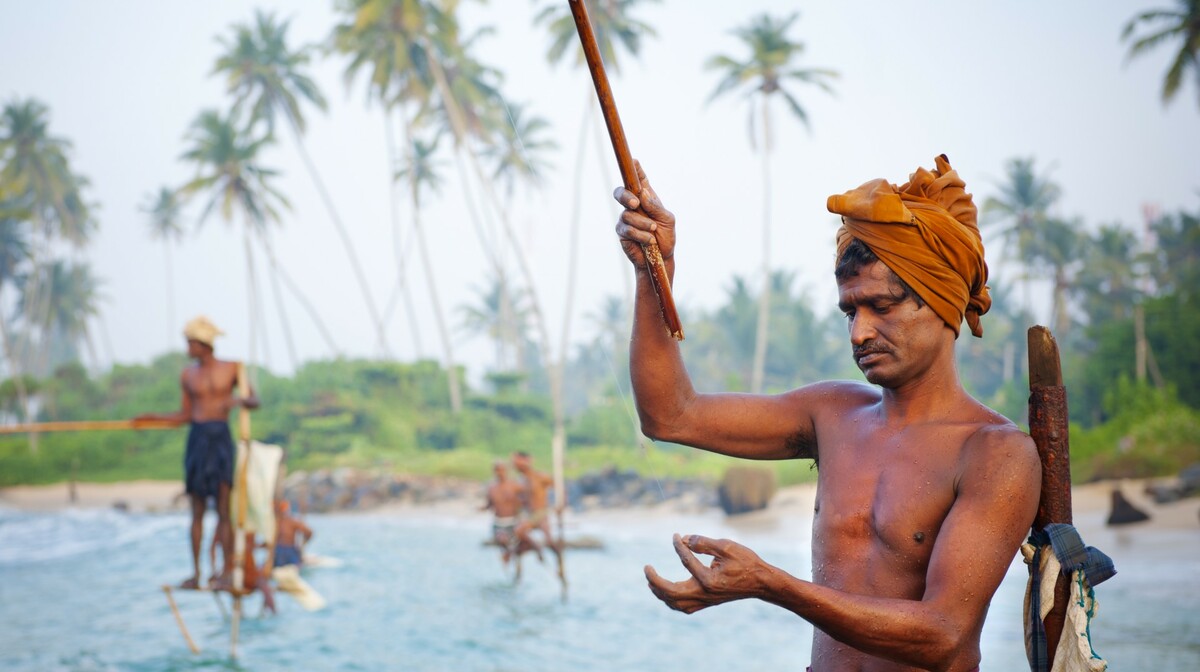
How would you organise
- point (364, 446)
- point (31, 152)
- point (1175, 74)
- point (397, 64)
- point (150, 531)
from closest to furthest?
point (1175, 74), point (150, 531), point (397, 64), point (364, 446), point (31, 152)

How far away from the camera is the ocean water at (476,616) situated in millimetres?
14375

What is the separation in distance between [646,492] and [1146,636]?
1842 cm

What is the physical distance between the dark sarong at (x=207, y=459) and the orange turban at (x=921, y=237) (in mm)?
8079

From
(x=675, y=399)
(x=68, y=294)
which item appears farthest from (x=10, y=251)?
(x=675, y=399)

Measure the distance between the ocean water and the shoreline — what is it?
66 centimetres

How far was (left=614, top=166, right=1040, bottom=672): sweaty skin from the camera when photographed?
1723 mm

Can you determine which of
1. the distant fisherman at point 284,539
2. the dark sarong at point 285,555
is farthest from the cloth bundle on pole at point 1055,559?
the dark sarong at point 285,555

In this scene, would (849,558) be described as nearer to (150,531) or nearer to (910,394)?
A: (910,394)

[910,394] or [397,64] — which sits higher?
[397,64]

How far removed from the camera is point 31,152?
1852 inches

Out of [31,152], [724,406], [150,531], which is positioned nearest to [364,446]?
[150,531]

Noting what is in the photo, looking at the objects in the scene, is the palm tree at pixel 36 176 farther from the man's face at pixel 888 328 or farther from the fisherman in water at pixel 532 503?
the man's face at pixel 888 328

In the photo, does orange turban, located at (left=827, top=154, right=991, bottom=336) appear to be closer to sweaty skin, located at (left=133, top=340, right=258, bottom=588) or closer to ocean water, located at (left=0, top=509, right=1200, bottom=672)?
sweaty skin, located at (left=133, top=340, right=258, bottom=588)

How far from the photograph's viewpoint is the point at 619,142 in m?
1.95
